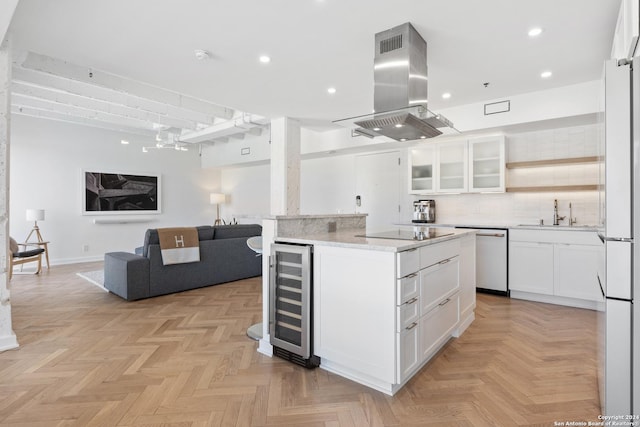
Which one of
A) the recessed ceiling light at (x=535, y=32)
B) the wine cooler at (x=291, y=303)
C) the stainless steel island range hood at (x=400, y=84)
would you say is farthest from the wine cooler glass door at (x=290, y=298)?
the recessed ceiling light at (x=535, y=32)

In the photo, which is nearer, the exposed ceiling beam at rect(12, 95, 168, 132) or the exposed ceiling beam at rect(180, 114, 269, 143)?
the exposed ceiling beam at rect(12, 95, 168, 132)

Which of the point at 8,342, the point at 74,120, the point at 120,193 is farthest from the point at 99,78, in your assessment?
the point at 120,193

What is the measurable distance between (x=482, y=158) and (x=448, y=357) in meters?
3.02

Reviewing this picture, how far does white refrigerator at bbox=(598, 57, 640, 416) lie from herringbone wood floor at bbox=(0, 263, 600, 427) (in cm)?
46

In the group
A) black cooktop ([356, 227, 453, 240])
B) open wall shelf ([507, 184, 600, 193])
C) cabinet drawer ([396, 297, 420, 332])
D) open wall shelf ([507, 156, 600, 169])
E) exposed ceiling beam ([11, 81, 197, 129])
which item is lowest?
cabinet drawer ([396, 297, 420, 332])

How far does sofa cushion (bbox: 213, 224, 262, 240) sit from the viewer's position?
482 centimetres

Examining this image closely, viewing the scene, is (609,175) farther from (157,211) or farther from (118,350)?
(157,211)

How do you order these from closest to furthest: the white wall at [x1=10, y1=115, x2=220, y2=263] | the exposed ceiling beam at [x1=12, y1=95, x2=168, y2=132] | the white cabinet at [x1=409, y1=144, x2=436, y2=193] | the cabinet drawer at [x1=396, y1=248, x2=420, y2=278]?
the cabinet drawer at [x1=396, y1=248, x2=420, y2=278], the white cabinet at [x1=409, y1=144, x2=436, y2=193], the exposed ceiling beam at [x1=12, y1=95, x2=168, y2=132], the white wall at [x1=10, y1=115, x2=220, y2=263]

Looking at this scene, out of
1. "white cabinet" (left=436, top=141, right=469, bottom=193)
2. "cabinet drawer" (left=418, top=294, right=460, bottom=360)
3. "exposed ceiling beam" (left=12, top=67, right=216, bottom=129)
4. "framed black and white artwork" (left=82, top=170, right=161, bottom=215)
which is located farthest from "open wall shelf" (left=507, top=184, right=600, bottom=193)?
"framed black and white artwork" (left=82, top=170, right=161, bottom=215)

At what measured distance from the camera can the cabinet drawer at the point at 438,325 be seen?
229cm

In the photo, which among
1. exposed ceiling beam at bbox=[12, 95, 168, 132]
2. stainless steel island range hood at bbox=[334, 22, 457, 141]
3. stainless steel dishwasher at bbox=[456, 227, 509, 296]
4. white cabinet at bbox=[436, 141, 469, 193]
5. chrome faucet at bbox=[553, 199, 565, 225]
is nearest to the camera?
stainless steel island range hood at bbox=[334, 22, 457, 141]

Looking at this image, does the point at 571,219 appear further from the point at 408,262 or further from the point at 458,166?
the point at 408,262

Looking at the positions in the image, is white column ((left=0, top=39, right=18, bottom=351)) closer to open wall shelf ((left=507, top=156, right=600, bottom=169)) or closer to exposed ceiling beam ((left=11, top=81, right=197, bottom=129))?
exposed ceiling beam ((left=11, top=81, right=197, bottom=129))

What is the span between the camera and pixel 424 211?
17.0 feet
